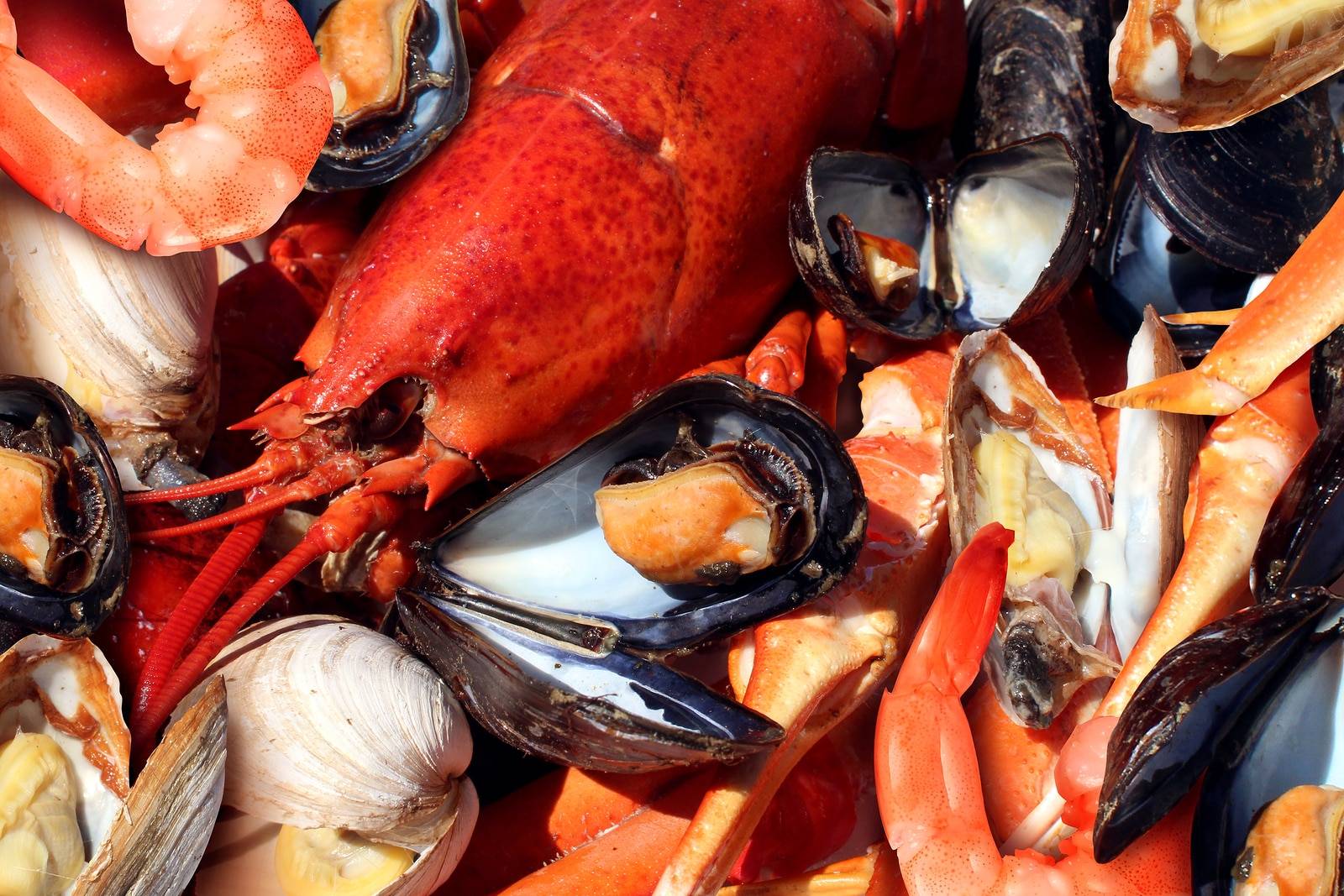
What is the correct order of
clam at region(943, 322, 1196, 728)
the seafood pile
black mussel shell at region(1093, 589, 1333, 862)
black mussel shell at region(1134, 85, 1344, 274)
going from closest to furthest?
black mussel shell at region(1093, 589, 1333, 862)
the seafood pile
clam at region(943, 322, 1196, 728)
black mussel shell at region(1134, 85, 1344, 274)

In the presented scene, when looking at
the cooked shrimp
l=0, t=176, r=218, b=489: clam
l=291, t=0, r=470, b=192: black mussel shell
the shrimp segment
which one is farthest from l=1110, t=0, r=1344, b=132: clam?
l=0, t=176, r=218, b=489: clam

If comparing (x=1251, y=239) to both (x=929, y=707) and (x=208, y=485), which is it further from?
(x=208, y=485)

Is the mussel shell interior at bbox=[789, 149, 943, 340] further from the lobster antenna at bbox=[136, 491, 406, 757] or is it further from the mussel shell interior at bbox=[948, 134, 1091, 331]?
the lobster antenna at bbox=[136, 491, 406, 757]

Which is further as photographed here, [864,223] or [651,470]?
[864,223]

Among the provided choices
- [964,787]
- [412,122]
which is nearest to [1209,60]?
[964,787]

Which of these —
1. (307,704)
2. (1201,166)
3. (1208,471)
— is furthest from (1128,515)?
(307,704)

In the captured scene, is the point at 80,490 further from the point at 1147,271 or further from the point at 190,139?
the point at 1147,271
